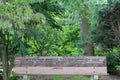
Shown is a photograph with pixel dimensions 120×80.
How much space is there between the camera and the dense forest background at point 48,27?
5000 mm

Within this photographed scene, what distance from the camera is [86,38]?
349 inches

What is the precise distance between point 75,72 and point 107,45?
247cm

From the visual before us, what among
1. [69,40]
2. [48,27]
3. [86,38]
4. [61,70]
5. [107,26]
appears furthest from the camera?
[69,40]

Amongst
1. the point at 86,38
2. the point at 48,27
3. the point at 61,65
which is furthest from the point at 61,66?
the point at 86,38

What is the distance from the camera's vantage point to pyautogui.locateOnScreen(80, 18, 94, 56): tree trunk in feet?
29.1

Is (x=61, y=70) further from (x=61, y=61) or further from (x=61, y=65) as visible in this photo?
(x=61, y=61)

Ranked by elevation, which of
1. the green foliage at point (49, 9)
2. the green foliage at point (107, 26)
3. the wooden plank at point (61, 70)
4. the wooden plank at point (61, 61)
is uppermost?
the green foliage at point (49, 9)

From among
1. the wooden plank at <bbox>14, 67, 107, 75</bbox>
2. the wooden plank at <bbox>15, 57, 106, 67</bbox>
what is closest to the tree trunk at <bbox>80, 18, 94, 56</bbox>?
Answer: the wooden plank at <bbox>15, 57, 106, 67</bbox>

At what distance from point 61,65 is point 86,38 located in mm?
2852

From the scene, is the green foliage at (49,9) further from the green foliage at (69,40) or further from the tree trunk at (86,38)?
the green foliage at (69,40)

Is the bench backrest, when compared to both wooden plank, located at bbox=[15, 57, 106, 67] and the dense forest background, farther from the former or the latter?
the dense forest background

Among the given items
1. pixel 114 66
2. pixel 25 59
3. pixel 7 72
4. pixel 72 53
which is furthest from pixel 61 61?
pixel 72 53

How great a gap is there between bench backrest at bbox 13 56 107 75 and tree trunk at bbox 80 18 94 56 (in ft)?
8.31

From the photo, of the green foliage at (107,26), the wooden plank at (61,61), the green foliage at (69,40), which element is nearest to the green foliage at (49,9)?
the green foliage at (107,26)
